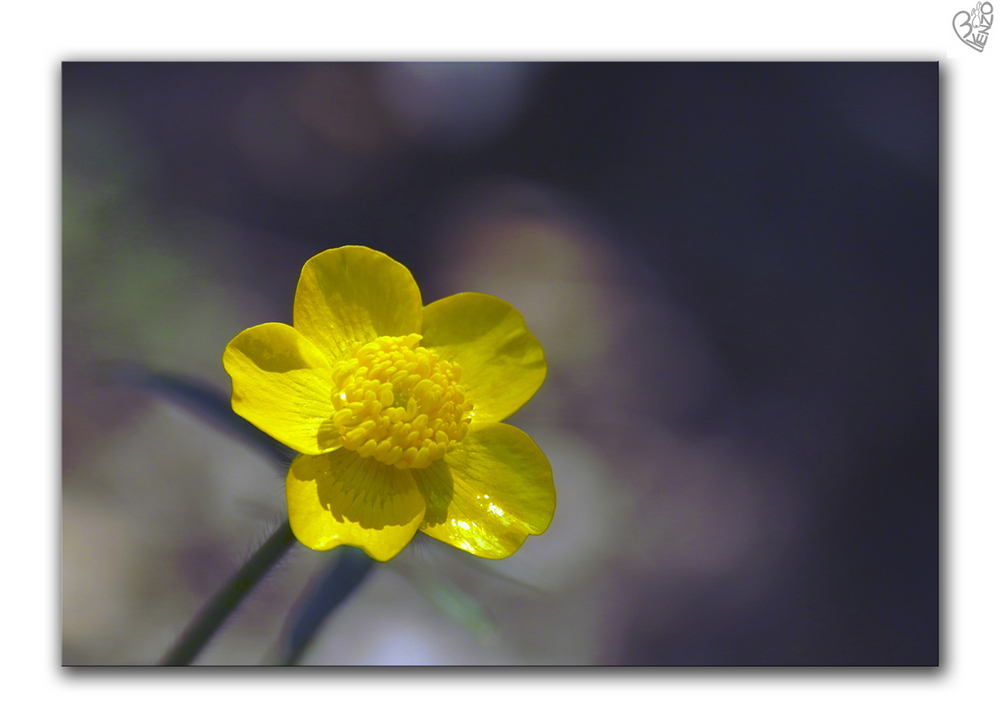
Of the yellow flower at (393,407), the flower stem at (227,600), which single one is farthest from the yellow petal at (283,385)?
the flower stem at (227,600)

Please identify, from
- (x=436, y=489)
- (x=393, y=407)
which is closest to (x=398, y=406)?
(x=393, y=407)

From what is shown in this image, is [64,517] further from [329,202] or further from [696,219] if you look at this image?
[696,219]

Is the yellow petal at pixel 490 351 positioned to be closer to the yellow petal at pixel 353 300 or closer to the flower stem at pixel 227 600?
the yellow petal at pixel 353 300

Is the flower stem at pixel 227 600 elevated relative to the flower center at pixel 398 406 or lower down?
lower down

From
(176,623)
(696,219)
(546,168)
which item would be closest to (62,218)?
(176,623)

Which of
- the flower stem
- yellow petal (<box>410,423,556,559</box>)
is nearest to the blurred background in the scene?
the flower stem

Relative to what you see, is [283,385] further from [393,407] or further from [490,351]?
[490,351]

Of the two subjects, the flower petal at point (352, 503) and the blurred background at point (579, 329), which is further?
the blurred background at point (579, 329)
